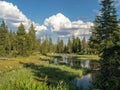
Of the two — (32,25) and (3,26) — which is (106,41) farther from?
(32,25)

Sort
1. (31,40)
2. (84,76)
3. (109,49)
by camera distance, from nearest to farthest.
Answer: (109,49)
(84,76)
(31,40)

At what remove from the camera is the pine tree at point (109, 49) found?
26.6 meters

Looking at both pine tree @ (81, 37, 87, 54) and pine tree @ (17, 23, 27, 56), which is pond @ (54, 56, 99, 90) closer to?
pine tree @ (17, 23, 27, 56)

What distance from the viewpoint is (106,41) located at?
115 feet

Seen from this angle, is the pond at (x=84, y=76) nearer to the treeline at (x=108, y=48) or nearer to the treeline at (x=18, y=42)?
the treeline at (x=108, y=48)

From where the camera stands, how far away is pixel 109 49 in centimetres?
3097

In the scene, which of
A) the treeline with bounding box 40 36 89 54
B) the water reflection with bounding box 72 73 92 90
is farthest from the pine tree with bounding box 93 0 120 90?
the treeline with bounding box 40 36 89 54

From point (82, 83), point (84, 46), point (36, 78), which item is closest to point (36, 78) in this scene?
point (36, 78)

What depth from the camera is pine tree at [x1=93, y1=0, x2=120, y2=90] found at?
26.6 meters

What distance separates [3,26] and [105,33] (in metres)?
53.0

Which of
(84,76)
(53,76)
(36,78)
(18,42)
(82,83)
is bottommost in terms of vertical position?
(84,76)

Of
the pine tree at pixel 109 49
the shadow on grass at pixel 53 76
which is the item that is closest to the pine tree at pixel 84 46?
the shadow on grass at pixel 53 76

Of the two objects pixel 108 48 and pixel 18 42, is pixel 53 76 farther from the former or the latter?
pixel 18 42

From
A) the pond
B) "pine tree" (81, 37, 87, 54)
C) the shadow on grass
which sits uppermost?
"pine tree" (81, 37, 87, 54)
